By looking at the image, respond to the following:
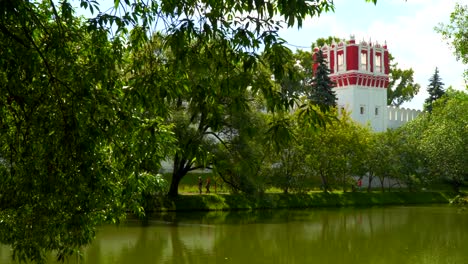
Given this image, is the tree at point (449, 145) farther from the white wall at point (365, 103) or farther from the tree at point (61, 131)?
the tree at point (61, 131)

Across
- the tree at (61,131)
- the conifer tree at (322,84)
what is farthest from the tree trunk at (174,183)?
the tree at (61,131)

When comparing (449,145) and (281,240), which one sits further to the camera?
(449,145)

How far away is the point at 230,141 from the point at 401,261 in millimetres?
10758

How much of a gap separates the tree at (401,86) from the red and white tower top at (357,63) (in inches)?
428

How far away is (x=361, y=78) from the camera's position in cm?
4266

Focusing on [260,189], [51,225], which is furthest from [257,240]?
[51,225]

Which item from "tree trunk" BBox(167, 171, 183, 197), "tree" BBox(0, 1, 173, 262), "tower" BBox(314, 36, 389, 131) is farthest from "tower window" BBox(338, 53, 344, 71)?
"tree" BBox(0, 1, 173, 262)

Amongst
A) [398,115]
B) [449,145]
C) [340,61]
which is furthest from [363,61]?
[449,145]

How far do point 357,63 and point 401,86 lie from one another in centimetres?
1456

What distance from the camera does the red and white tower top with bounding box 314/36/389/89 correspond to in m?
42.5

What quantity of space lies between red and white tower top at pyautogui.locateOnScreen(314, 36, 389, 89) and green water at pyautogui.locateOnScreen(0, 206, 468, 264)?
18805 mm

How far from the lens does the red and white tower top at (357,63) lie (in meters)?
42.5

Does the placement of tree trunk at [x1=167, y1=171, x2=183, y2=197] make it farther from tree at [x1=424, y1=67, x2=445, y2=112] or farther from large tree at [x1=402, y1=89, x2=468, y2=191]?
tree at [x1=424, y1=67, x2=445, y2=112]

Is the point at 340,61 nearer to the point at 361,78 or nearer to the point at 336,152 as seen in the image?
the point at 361,78
